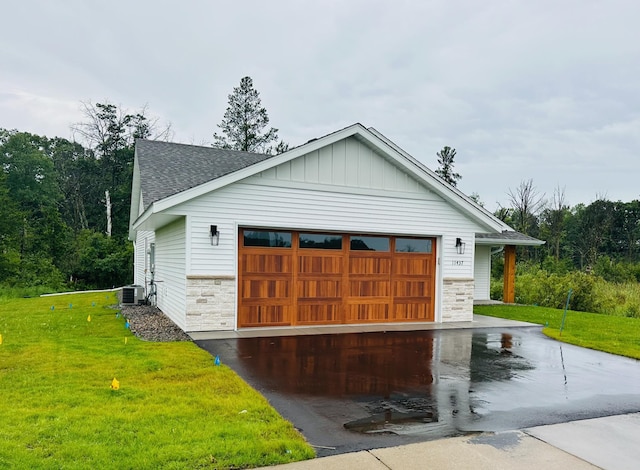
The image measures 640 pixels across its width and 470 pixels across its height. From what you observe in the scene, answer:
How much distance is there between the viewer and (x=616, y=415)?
5.29 meters

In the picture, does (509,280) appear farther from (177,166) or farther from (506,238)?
(177,166)

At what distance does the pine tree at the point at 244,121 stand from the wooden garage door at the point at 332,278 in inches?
995

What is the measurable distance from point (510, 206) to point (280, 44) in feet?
71.8

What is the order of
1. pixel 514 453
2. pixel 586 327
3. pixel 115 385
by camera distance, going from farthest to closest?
pixel 586 327, pixel 115 385, pixel 514 453

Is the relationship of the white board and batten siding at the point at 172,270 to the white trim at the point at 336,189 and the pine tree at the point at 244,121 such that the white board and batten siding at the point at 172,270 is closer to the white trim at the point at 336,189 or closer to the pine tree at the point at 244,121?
the white trim at the point at 336,189

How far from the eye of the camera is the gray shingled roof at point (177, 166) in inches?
447

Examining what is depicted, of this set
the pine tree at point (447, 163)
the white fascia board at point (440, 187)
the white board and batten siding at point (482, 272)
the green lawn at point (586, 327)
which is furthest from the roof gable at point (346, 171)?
the pine tree at point (447, 163)

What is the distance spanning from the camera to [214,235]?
9.98m

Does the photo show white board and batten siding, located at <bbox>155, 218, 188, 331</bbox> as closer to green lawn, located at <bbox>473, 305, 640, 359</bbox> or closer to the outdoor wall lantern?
the outdoor wall lantern

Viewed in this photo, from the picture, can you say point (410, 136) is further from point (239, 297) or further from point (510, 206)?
point (239, 297)

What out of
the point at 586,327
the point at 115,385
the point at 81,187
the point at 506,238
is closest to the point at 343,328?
the point at 115,385

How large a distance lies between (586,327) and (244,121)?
2882 cm

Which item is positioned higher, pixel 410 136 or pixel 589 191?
pixel 410 136

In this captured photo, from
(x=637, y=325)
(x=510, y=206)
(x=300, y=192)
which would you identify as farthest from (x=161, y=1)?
(x=510, y=206)
